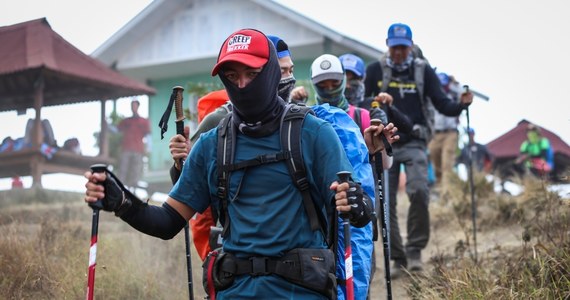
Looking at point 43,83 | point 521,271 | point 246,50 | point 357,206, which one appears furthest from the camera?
point 43,83

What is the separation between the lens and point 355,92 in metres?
8.19

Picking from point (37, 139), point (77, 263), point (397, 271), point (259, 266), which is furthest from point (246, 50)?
point (37, 139)

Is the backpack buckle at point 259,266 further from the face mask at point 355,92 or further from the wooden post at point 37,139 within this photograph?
the wooden post at point 37,139

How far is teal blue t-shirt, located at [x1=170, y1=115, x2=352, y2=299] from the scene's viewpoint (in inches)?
159

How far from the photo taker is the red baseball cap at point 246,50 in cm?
417

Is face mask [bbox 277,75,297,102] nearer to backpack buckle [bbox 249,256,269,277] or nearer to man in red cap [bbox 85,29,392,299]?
man in red cap [bbox 85,29,392,299]

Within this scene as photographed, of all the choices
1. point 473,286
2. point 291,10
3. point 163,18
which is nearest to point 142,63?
point 163,18

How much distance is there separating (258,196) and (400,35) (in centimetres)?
517

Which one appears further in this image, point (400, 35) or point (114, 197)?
point (400, 35)

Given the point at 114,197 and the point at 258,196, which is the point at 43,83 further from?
the point at 258,196

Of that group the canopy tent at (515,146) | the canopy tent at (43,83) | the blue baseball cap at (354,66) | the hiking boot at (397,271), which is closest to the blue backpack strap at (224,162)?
the blue baseball cap at (354,66)

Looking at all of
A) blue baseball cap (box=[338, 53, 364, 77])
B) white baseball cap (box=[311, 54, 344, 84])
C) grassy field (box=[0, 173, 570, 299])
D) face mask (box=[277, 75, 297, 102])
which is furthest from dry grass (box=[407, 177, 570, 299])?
face mask (box=[277, 75, 297, 102])

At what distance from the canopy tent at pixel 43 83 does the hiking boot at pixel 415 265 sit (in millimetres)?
4933

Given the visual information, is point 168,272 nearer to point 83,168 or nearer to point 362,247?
point 362,247
